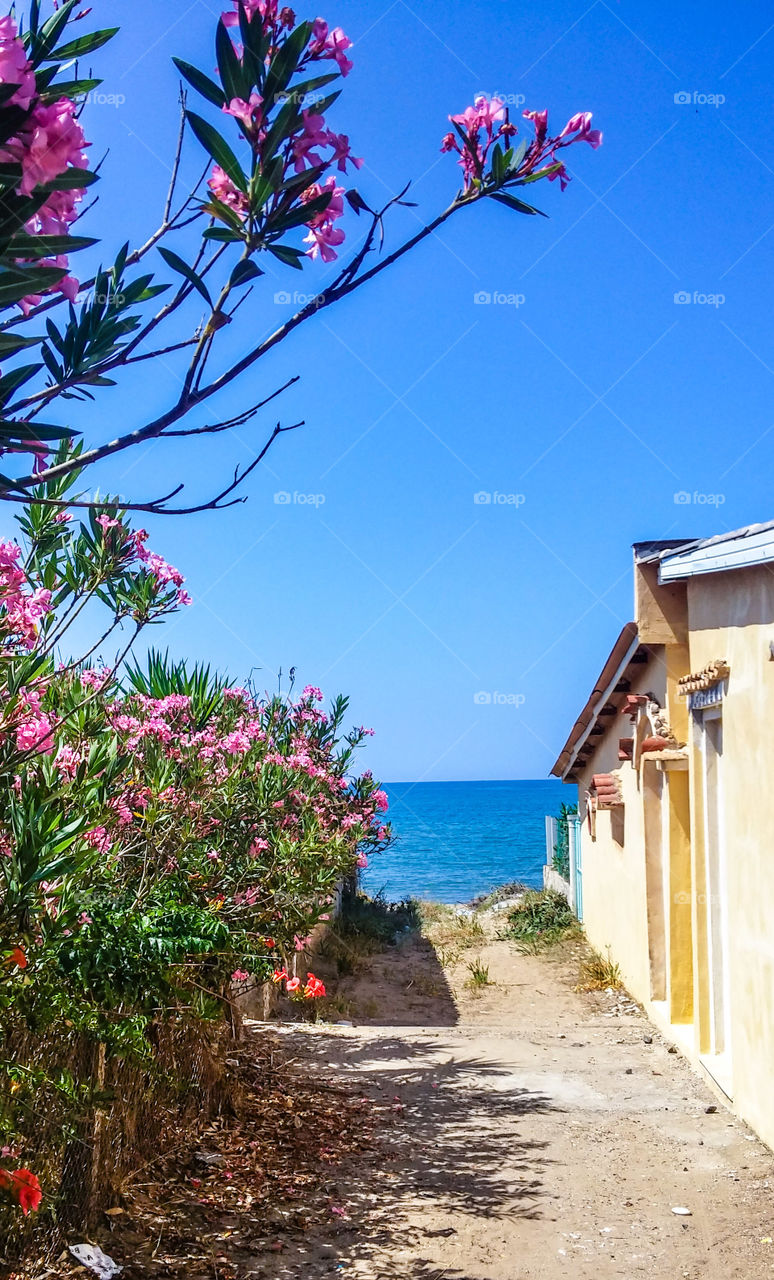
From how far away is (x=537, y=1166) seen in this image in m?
5.40

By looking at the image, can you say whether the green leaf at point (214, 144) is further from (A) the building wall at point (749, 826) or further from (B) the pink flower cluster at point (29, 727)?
(A) the building wall at point (749, 826)

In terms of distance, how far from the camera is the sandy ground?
4.29 meters

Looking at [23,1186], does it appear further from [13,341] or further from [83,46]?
[83,46]

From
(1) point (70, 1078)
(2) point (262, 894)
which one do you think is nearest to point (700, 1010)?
(2) point (262, 894)

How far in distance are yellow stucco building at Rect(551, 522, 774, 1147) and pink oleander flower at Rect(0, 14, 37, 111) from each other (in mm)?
5121

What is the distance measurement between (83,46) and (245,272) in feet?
1.51

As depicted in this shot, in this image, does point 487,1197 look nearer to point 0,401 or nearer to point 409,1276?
point 409,1276

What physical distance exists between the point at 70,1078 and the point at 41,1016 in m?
0.35

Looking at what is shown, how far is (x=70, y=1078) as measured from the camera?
11.6 ft

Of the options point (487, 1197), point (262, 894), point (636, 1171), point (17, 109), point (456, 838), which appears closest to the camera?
point (17, 109)

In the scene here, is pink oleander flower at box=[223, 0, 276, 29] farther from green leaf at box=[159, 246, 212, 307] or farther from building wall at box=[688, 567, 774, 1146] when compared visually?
building wall at box=[688, 567, 774, 1146]

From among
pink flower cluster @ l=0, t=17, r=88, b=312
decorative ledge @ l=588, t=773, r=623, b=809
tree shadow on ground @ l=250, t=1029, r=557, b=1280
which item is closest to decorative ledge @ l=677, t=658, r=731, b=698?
tree shadow on ground @ l=250, t=1029, r=557, b=1280

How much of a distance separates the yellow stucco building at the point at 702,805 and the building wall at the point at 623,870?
0.13 ft

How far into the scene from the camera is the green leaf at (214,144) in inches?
63.9
